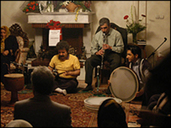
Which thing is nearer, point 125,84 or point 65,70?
point 125,84

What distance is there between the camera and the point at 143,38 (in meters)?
6.18

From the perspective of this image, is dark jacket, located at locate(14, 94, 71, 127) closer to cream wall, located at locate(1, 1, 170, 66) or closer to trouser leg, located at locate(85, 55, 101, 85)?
trouser leg, located at locate(85, 55, 101, 85)

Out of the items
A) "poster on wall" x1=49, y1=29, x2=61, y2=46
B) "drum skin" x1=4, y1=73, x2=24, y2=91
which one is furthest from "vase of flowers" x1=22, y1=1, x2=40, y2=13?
"drum skin" x1=4, y1=73, x2=24, y2=91

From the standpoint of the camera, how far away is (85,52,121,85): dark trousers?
464cm

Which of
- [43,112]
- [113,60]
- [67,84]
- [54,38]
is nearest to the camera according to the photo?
[43,112]

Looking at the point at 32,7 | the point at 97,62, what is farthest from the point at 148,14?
the point at 32,7

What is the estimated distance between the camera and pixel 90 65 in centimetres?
470

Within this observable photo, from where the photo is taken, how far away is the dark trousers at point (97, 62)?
4.64 meters

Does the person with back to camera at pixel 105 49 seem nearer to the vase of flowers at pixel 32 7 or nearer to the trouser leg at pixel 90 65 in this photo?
the trouser leg at pixel 90 65

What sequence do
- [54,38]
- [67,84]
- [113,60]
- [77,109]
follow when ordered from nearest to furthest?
[77,109] < [67,84] < [113,60] < [54,38]

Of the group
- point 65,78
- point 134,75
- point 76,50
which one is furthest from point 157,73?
point 76,50

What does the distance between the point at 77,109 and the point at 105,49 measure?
1570 mm

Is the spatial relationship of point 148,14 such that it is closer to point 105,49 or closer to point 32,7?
point 105,49

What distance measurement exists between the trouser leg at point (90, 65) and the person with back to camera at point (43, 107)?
3.47 m
